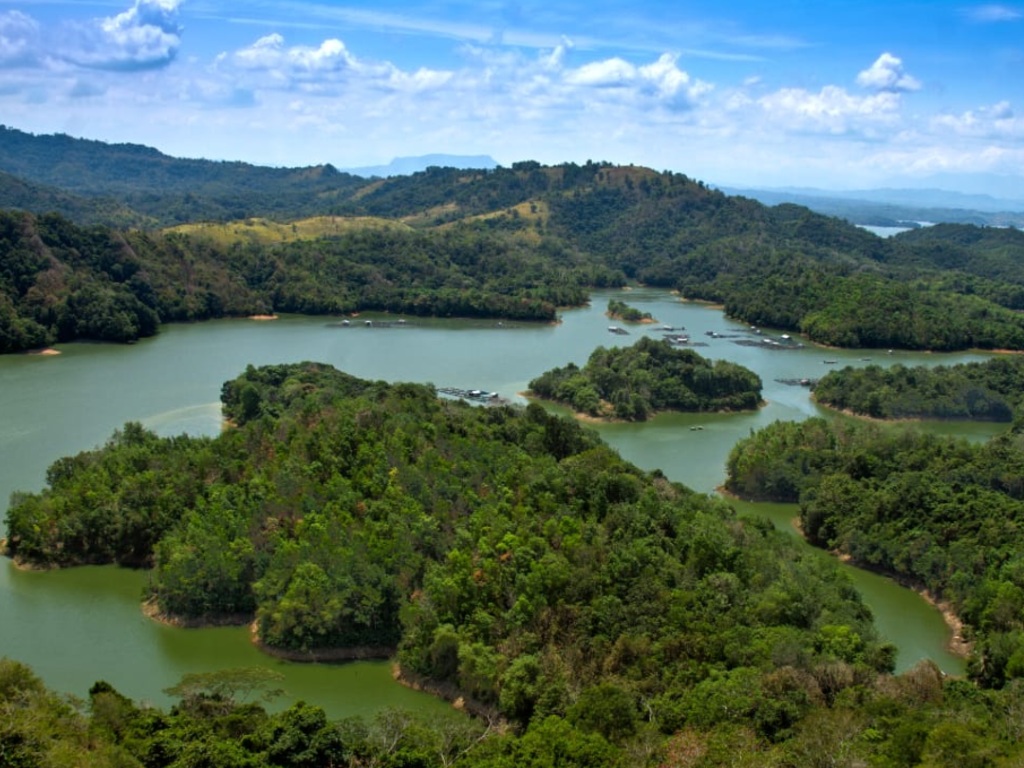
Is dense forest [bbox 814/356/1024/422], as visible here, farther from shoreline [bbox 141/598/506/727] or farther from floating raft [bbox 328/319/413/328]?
shoreline [bbox 141/598/506/727]

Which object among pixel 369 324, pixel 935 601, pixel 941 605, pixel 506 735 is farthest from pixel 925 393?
pixel 369 324

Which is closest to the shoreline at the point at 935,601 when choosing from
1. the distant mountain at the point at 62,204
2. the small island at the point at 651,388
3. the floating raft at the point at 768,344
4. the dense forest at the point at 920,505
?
the dense forest at the point at 920,505

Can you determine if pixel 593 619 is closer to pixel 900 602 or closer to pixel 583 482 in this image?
pixel 583 482

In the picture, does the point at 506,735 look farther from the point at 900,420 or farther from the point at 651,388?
the point at 900,420

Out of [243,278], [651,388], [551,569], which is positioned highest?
[243,278]

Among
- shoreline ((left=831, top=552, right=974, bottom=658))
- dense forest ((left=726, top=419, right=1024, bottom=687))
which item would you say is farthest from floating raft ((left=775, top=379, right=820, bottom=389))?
shoreline ((left=831, top=552, right=974, bottom=658))

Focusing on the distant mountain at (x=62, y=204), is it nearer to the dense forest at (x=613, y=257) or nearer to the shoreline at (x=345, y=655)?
the dense forest at (x=613, y=257)
